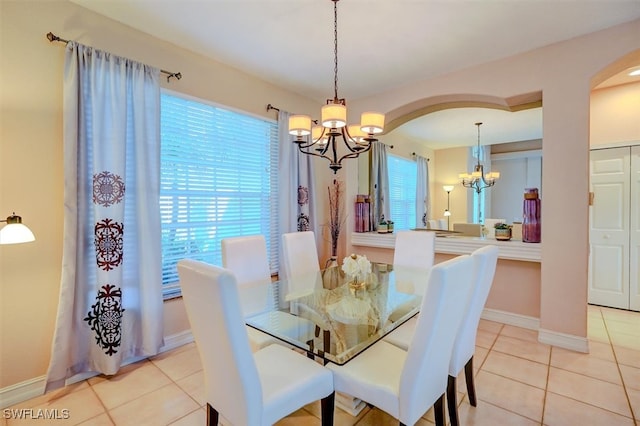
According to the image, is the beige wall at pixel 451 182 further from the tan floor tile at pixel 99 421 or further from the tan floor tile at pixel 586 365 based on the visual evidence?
the tan floor tile at pixel 99 421

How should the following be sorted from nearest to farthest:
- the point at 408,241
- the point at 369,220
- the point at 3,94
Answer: the point at 3,94 < the point at 408,241 < the point at 369,220

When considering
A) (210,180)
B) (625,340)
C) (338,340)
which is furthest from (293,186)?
(625,340)

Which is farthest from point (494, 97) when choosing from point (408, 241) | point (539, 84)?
point (408, 241)

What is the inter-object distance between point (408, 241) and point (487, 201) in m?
3.89

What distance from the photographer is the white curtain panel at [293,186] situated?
352cm

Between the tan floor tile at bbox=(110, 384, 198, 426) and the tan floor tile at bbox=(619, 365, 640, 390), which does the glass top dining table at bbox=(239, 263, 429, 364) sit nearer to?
the tan floor tile at bbox=(110, 384, 198, 426)

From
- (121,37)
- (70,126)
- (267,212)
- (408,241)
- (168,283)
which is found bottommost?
(168,283)

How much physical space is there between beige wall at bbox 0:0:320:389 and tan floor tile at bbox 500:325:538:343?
152 inches

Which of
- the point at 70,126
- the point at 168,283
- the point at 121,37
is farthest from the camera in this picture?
the point at 168,283

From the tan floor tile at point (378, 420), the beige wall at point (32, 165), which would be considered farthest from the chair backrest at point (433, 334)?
the beige wall at point (32, 165)

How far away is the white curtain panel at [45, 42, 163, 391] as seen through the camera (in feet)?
6.77

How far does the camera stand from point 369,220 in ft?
14.0

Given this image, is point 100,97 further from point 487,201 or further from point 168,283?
point 487,201

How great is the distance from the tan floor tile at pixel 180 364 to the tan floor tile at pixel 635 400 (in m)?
2.92
